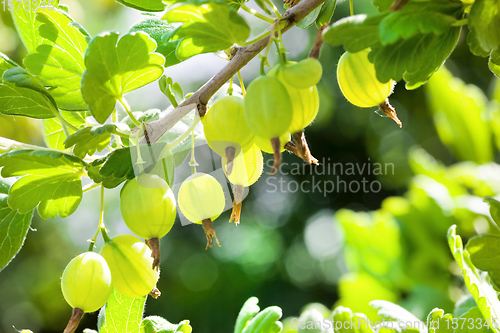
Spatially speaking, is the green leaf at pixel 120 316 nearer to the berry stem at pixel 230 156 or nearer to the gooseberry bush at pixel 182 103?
the gooseberry bush at pixel 182 103

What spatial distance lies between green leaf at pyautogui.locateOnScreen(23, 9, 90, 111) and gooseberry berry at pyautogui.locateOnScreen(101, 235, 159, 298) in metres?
0.17

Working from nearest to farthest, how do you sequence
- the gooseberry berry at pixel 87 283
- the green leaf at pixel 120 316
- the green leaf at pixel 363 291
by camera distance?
1. the gooseberry berry at pixel 87 283
2. the green leaf at pixel 120 316
3. the green leaf at pixel 363 291

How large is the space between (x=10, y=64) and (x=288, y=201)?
3817 millimetres

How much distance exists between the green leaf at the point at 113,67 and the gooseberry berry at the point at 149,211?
74 millimetres

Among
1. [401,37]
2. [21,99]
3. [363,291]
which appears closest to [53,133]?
[21,99]

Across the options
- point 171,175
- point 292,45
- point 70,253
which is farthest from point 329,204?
point 171,175

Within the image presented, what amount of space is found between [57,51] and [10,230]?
209 millimetres

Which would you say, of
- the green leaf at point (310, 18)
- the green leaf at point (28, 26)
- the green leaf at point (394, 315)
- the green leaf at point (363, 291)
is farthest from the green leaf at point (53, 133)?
the green leaf at point (363, 291)

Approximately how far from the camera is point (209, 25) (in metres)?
0.27

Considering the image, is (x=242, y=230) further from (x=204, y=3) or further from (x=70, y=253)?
(x=204, y=3)

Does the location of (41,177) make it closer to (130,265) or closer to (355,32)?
(130,265)

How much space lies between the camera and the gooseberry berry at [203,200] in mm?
349

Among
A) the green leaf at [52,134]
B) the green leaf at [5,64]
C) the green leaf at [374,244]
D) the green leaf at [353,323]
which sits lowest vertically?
the green leaf at [374,244]

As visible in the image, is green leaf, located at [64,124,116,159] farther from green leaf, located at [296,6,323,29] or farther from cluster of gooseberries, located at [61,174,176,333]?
green leaf, located at [296,6,323,29]
